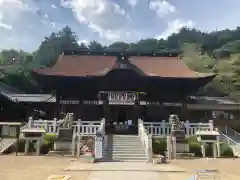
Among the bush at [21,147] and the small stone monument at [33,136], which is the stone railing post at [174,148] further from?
the bush at [21,147]

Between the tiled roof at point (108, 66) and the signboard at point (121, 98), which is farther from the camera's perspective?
the tiled roof at point (108, 66)

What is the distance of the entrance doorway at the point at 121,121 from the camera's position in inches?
1041

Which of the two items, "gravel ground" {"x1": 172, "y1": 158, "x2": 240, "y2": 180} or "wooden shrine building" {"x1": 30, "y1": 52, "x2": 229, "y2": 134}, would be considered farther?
"wooden shrine building" {"x1": 30, "y1": 52, "x2": 229, "y2": 134}

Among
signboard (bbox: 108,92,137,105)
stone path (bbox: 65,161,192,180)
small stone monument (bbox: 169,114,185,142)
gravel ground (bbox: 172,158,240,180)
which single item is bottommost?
gravel ground (bbox: 172,158,240,180)

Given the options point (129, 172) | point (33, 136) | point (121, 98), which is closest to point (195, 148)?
point (129, 172)

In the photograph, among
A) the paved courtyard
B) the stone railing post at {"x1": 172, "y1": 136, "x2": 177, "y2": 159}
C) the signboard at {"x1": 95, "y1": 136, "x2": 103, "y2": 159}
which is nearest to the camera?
the paved courtyard

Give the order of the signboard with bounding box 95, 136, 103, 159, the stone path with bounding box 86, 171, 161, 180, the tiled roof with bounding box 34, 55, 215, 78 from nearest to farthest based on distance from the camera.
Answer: the stone path with bounding box 86, 171, 161, 180 → the signboard with bounding box 95, 136, 103, 159 → the tiled roof with bounding box 34, 55, 215, 78

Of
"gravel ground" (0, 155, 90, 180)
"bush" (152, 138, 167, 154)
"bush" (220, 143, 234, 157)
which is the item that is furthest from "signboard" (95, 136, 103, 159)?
"bush" (220, 143, 234, 157)

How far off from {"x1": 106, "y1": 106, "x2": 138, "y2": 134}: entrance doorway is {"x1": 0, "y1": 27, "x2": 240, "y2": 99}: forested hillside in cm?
1112

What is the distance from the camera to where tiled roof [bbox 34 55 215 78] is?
29688 millimetres

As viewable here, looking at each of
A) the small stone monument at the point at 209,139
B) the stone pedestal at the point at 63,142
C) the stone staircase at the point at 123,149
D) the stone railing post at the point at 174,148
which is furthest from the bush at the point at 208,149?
the stone pedestal at the point at 63,142

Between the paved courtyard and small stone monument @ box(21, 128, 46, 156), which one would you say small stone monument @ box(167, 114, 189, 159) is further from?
small stone monument @ box(21, 128, 46, 156)

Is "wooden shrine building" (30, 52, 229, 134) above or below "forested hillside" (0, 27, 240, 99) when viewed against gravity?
below

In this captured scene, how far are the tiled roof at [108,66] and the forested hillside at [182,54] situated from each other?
2.78 m
